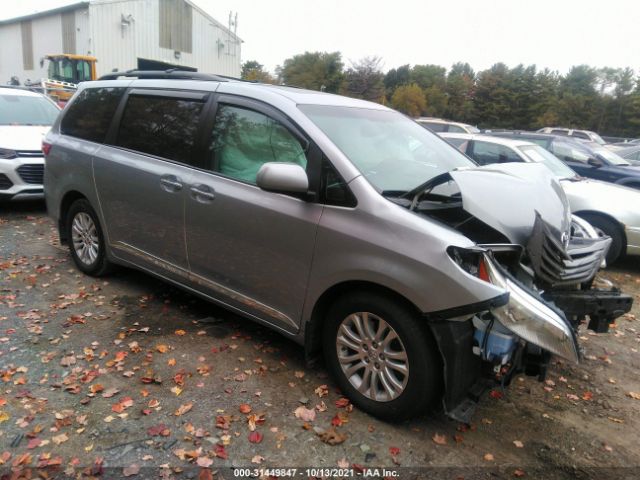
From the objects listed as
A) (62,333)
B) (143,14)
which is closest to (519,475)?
(62,333)

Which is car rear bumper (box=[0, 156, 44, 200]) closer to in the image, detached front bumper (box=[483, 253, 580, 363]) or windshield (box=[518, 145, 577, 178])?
detached front bumper (box=[483, 253, 580, 363])

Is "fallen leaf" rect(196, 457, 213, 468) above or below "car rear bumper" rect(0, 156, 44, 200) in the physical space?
below

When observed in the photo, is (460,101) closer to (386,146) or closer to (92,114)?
(92,114)

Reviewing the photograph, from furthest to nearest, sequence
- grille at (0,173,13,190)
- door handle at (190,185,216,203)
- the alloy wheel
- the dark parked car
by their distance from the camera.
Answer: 1. the dark parked car
2. grille at (0,173,13,190)
3. door handle at (190,185,216,203)
4. the alloy wheel

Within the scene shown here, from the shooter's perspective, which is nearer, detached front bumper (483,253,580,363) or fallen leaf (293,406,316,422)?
detached front bumper (483,253,580,363)

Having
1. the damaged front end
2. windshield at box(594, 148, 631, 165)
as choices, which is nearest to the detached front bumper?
the damaged front end

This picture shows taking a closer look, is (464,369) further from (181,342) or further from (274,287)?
(181,342)

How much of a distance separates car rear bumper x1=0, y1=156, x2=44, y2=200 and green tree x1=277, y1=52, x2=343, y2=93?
41.9 m

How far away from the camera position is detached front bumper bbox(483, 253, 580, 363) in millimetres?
2467

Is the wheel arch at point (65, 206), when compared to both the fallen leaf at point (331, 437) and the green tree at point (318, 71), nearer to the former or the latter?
the fallen leaf at point (331, 437)

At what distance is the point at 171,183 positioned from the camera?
12.3 ft

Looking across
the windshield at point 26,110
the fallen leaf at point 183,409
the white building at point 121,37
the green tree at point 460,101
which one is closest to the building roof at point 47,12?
the white building at point 121,37

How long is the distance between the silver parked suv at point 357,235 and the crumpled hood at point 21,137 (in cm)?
380

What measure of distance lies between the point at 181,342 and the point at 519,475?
2.45m
